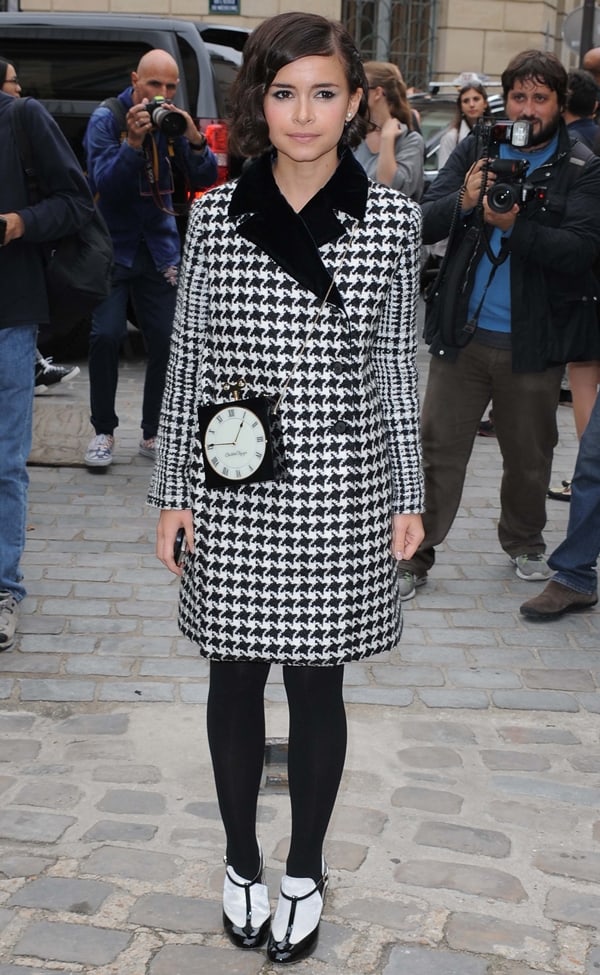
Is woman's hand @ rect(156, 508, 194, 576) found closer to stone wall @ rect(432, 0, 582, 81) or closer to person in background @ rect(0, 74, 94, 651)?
person in background @ rect(0, 74, 94, 651)

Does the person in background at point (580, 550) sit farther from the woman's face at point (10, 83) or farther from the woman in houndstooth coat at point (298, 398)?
the woman's face at point (10, 83)

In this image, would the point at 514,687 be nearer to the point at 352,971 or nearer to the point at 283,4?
the point at 352,971

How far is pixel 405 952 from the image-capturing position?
2910mm

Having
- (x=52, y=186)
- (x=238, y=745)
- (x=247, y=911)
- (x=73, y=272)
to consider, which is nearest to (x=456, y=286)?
(x=73, y=272)

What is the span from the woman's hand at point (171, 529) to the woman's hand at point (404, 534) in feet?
1.39

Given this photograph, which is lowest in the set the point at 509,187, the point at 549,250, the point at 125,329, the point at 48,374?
the point at 48,374

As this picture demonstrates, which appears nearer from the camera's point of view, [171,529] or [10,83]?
[171,529]

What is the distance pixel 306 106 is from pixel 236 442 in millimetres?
659

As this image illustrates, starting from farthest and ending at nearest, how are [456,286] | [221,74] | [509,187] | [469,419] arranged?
[221,74] < [469,419] < [456,286] < [509,187]

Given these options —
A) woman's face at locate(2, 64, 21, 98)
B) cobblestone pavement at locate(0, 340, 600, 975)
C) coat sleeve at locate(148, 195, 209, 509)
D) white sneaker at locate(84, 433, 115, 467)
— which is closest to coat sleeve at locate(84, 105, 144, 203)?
white sneaker at locate(84, 433, 115, 467)

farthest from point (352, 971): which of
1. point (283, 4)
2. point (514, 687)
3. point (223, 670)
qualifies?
point (283, 4)

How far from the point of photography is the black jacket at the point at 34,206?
4.55m

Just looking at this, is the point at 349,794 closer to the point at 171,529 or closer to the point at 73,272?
the point at 171,529

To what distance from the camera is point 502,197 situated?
4910mm
